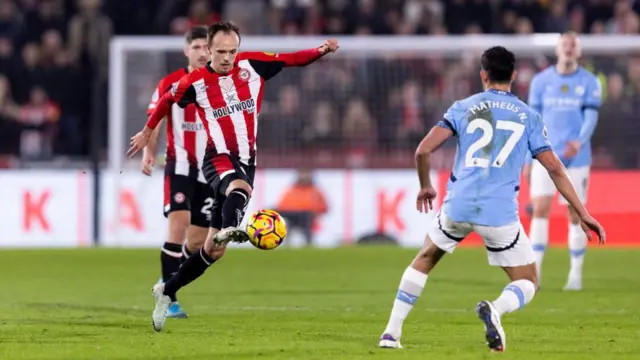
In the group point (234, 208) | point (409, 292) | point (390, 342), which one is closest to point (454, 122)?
point (409, 292)

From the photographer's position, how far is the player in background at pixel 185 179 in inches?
434

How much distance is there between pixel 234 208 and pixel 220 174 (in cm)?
Answer: 56

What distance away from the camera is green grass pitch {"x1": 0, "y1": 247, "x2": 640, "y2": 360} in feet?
27.9

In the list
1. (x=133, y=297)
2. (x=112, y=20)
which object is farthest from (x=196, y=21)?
(x=133, y=297)

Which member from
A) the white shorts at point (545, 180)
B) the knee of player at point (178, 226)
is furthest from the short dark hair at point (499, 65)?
the white shorts at point (545, 180)

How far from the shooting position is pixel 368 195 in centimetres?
2034

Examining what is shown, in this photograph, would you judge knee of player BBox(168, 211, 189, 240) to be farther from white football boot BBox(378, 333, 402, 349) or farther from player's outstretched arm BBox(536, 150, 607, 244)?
player's outstretched arm BBox(536, 150, 607, 244)

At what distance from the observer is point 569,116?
44.9 ft

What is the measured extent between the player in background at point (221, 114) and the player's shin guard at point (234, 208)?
11cm

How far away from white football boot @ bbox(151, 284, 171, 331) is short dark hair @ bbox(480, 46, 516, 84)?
9.65 ft

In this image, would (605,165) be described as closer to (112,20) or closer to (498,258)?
(112,20)

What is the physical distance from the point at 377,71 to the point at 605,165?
3.81 m

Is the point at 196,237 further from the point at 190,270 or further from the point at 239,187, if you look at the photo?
the point at 239,187

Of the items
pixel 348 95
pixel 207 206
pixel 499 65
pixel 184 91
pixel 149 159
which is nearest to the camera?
pixel 499 65
